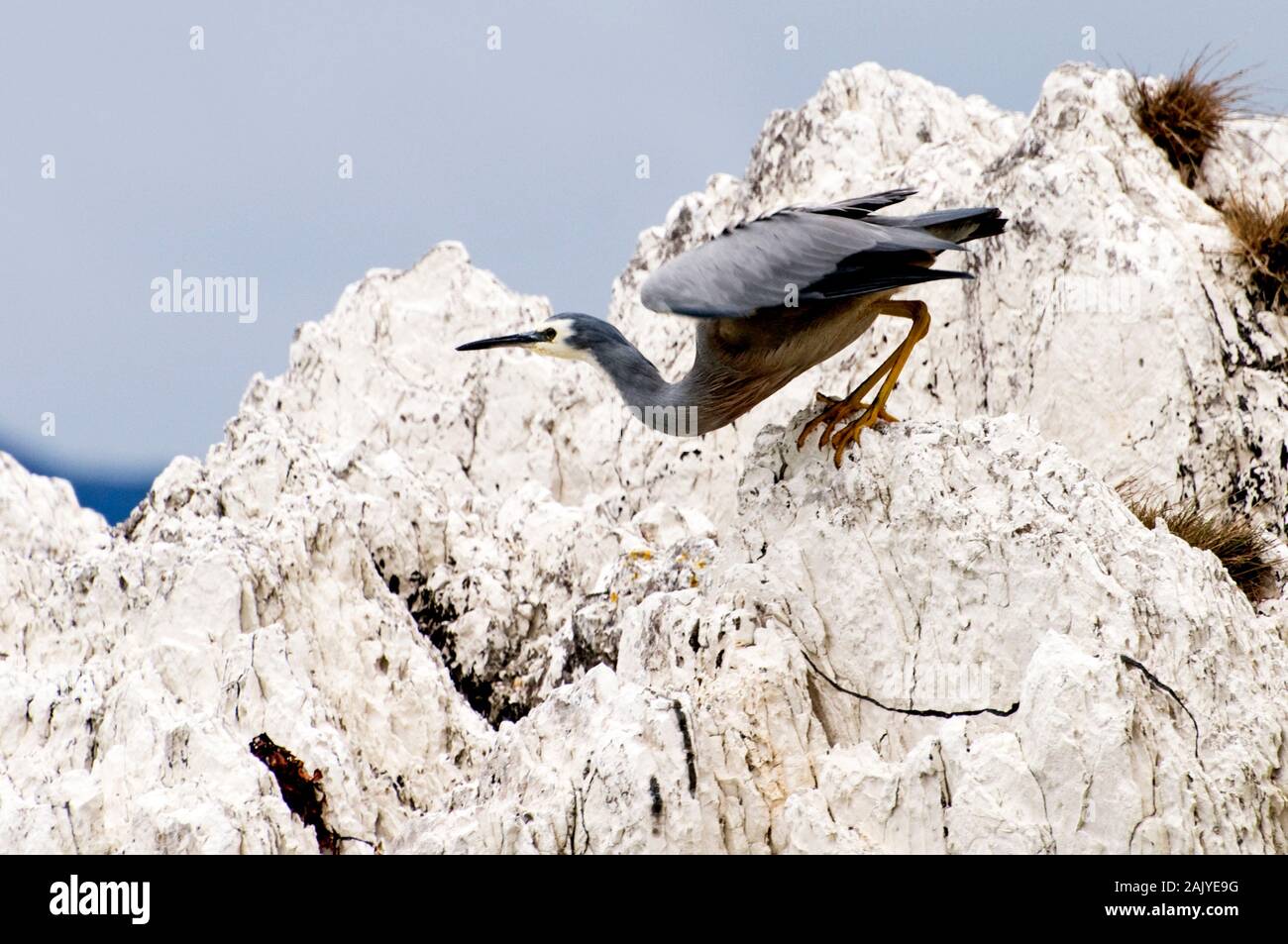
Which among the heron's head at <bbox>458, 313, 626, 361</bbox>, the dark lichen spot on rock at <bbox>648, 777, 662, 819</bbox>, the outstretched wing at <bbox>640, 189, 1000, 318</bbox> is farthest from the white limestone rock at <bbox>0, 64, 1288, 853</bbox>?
the heron's head at <bbox>458, 313, 626, 361</bbox>

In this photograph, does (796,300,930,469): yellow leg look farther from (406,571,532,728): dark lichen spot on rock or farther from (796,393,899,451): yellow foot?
(406,571,532,728): dark lichen spot on rock

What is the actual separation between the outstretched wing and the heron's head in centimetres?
92

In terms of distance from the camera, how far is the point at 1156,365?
13.0 metres

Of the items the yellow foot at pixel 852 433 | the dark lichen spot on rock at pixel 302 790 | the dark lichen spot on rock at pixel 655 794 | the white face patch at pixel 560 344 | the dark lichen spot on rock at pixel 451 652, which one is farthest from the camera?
the dark lichen spot on rock at pixel 451 652

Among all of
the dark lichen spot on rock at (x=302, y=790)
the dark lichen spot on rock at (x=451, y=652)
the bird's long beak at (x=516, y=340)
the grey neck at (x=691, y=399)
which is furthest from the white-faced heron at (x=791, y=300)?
the dark lichen spot on rock at (x=451, y=652)

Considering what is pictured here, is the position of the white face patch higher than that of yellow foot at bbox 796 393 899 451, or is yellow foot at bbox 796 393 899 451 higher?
the white face patch

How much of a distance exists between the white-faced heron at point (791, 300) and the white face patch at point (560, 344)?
1.64 feet

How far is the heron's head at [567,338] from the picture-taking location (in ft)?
29.4

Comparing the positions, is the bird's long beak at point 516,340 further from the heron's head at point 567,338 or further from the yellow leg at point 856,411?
the yellow leg at point 856,411

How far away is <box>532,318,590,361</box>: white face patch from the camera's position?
29.8 feet

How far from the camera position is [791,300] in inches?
297
